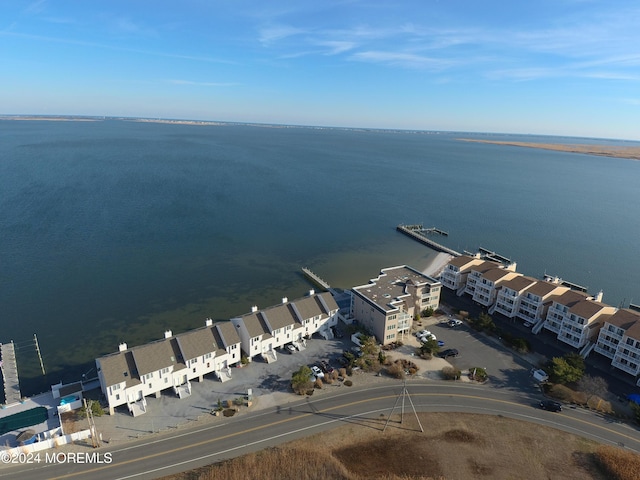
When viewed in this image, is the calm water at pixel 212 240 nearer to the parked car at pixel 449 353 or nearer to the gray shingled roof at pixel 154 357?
the gray shingled roof at pixel 154 357

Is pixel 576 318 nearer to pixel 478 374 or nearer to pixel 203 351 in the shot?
pixel 478 374

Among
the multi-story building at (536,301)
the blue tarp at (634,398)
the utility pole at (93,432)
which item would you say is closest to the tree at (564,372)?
the blue tarp at (634,398)

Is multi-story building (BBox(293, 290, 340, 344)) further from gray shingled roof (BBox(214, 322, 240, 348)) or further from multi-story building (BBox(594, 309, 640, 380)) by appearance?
multi-story building (BBox(594, 309, 640, 380))

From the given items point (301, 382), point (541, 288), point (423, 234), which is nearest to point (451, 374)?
point (301, 382)

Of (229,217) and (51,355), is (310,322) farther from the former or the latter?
(229,217)

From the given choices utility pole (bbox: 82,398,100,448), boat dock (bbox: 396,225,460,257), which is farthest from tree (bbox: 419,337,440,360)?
boat dock (bbox: 396,225,460,257)

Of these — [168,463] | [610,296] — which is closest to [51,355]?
[168,463]
